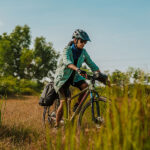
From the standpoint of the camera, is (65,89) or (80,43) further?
(65,89)

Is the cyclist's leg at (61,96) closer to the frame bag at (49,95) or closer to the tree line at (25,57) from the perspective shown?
the frame bag at (49,95)

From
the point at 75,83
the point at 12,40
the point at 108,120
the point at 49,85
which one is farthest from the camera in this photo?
the point at 12,40

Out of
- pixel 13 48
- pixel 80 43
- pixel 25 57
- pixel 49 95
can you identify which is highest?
pixel 13 48

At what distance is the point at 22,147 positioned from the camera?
3.55 meters

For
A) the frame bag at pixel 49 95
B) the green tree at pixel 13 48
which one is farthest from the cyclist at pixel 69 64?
the green tree at pixel 13 48

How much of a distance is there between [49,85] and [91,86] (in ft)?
4.86

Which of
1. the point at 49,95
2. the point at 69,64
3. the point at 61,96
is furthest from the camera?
the point at 49,95

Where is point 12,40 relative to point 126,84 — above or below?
above

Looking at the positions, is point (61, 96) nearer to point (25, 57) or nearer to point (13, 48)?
point (25, 57)

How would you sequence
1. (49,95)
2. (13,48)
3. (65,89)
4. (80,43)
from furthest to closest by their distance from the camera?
(13,48)
(49,95)
(65,89)
(80,43)

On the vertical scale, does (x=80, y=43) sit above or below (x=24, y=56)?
below

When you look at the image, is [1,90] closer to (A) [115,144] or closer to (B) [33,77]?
(B) [33,77]

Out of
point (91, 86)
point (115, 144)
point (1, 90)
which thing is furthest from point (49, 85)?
point (1, 90)

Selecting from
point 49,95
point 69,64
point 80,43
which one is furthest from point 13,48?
point 69,64
